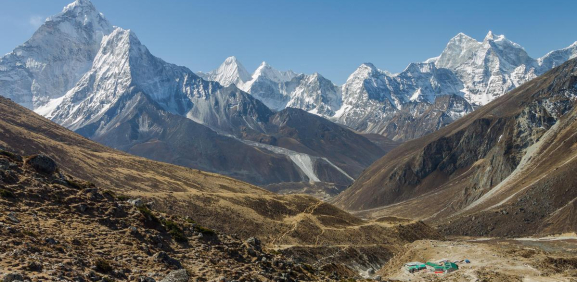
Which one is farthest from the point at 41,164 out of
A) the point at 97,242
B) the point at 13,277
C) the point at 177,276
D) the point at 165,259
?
the point at 13,277

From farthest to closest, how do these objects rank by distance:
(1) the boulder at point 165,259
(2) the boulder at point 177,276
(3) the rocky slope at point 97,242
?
(1) the boulder at point 165,259
(2) the boulder at point 177,276
(3) the rocky slope at point 97,242

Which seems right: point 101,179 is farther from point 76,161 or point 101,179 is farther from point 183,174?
point 183,174

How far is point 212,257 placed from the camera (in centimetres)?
4138

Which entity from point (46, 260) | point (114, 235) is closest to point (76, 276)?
point (46, 260)

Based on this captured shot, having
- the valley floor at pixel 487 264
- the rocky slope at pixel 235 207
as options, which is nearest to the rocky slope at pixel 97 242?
the rocky slope at pixel 235 207

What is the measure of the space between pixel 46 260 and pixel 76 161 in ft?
390

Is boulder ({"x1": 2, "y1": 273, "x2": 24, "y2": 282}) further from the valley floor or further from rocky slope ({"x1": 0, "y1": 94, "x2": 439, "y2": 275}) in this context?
the valley floor

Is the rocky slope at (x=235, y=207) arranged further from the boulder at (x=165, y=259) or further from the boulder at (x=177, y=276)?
the boulder at (x=177, y=276)

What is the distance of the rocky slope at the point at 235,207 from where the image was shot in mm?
96000

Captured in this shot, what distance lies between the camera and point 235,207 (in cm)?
10538

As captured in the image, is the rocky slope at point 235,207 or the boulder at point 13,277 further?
the rocky slope at point 235,207

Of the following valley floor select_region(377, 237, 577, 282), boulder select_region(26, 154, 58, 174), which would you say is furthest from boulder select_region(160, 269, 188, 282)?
valley floor select_region(377, 237, 577, 282)

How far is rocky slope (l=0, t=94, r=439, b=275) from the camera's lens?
9600cm

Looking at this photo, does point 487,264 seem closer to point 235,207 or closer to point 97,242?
A: point 235,207
